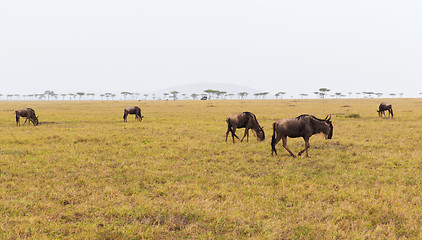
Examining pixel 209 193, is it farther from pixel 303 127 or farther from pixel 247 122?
pixel 247 122

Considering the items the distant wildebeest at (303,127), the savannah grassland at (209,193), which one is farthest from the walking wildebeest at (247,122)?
the distant wildebeest at (303,127)

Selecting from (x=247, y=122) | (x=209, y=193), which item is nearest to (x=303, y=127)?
(x=247, y=122)

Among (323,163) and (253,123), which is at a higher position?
(253,123)

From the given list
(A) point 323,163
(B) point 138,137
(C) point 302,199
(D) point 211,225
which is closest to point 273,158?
(A) point 323,163

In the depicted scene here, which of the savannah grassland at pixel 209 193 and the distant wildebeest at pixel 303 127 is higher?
the distant wildebeest at pixel 303 127

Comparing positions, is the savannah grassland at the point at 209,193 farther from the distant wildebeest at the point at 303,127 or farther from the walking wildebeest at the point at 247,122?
the walking wildebeest at the point at 247,122

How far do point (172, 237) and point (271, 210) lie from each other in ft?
8.42

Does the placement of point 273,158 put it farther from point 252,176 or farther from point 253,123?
point 253,123

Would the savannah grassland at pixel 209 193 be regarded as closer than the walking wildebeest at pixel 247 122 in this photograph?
Yes

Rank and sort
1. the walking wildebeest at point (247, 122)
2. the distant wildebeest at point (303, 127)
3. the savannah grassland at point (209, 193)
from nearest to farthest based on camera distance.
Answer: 1. the savannah grassland at point (209, 193)
2. the distant wildebeest at point (303, 127)
3. the walking wildebeest at point (247, 122)

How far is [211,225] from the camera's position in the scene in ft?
17.9

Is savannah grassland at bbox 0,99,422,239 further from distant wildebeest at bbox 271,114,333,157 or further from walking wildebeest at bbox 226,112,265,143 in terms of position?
walking wildebeest at bbox 226,112,265,143

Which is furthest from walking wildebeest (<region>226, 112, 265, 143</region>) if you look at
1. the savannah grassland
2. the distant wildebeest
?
the distant wildebeest

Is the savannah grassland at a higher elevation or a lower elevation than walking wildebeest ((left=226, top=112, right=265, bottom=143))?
lower
